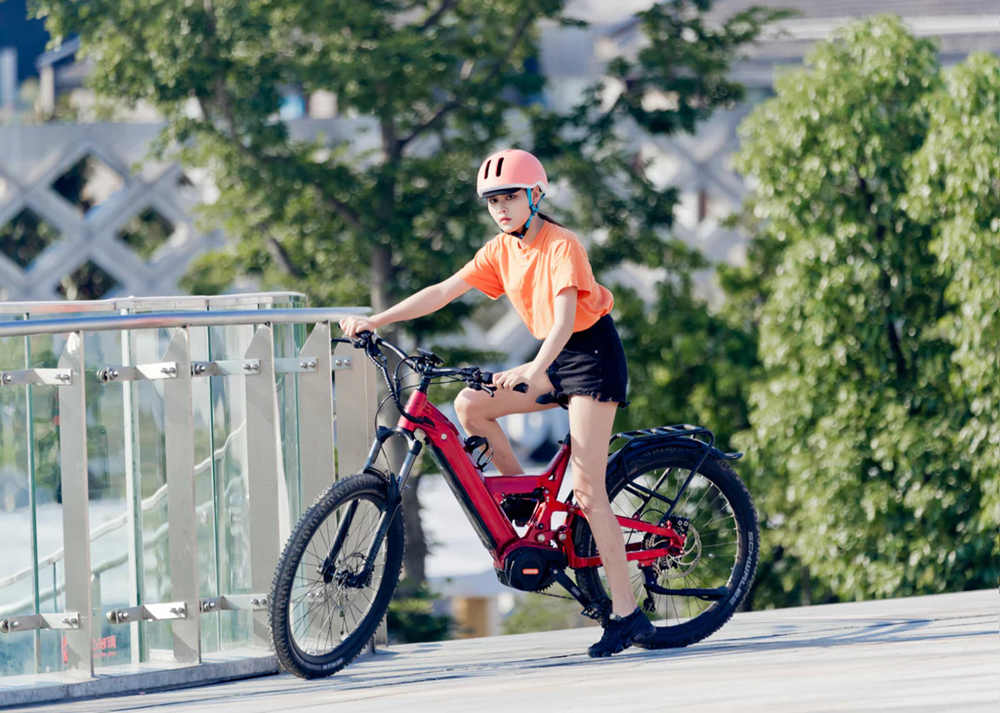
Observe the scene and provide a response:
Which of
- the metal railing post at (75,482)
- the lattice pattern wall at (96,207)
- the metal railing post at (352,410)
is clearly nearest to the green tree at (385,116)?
the lattice pattern wall at (96,207)

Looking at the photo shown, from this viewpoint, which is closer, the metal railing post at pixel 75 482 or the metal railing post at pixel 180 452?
the metal railing post at pixel 75 482

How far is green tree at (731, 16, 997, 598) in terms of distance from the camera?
11.4m

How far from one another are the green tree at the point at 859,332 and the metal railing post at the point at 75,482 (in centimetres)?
718

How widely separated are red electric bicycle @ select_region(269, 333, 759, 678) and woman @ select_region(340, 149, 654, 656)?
0.11 metres

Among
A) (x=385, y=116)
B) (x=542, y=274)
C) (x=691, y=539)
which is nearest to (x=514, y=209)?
(x=542, y=274)

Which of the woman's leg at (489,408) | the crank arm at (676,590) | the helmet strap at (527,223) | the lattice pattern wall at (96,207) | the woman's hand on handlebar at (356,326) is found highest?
the lattice pattern wall at (96,207)

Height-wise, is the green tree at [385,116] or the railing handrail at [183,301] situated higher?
the green tree at [385,116]

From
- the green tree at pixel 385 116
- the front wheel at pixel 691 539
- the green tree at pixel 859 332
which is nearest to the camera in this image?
the front wheel at pixel 691 539

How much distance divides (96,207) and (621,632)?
14.0 metres

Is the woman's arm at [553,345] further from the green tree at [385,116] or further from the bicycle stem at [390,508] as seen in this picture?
the green tree at [385,116]

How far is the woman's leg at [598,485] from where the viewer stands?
16.8 ft

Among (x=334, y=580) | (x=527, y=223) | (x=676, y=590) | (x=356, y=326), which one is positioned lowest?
(x=676, y=590)

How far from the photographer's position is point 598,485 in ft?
17.0

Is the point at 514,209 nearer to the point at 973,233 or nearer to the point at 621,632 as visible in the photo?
the point at 621,632
